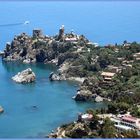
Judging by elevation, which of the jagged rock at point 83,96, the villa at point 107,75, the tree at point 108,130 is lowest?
the jagged rock at point 83,96

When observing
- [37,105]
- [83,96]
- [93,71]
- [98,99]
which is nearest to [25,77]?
[93,71]

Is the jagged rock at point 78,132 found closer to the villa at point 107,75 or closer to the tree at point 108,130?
the tree at point 108,130

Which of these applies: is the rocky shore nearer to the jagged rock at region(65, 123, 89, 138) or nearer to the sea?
the sea

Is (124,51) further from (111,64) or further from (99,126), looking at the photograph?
(99,126)

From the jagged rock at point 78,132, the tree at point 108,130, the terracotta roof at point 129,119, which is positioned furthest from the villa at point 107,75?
the tree at point 108,130

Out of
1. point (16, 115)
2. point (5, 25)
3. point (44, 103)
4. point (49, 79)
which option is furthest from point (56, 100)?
point (5, 25)

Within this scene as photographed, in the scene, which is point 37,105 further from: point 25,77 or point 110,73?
point 25,77
